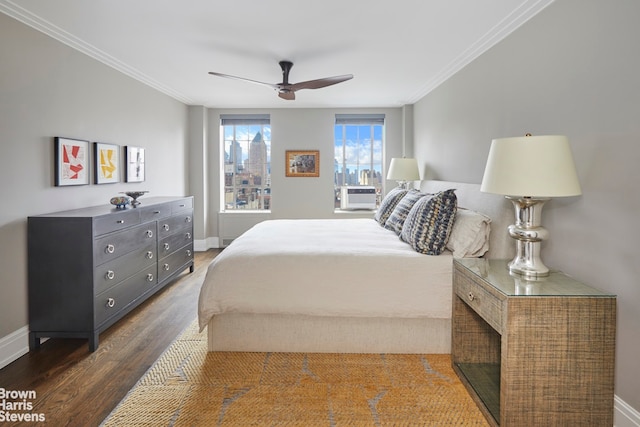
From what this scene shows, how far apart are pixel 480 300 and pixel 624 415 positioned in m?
0.77

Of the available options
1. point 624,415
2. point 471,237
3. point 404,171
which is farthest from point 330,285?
point 404,171

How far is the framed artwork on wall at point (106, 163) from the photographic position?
336 cm

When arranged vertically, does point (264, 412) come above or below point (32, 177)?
below

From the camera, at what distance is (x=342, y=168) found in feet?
19.9

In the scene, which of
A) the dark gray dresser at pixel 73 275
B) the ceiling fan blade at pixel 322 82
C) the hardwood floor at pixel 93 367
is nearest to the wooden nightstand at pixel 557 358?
the hardwood floor at pixel 93 367

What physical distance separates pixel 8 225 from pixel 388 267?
2556 mm

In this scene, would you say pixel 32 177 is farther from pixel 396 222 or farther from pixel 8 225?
pixel 396 222

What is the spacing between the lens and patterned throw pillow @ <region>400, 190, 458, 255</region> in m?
2.39

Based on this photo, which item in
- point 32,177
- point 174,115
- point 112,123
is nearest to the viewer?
point 32,177

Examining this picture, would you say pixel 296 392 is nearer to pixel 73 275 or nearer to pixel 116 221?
pixel 73 275

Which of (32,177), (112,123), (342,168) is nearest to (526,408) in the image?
(32,177)

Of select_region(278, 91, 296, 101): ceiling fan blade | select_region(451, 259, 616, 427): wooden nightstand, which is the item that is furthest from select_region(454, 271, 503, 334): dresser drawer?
select_region(278, 91, 296, 101): ceiling fan blade

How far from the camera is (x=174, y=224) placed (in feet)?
13.1

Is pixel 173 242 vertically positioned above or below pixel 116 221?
below
